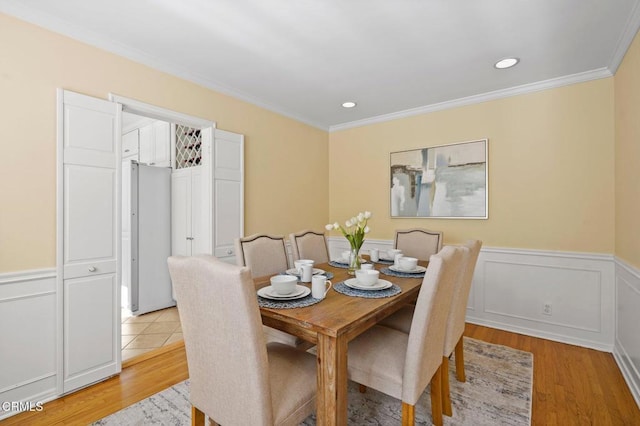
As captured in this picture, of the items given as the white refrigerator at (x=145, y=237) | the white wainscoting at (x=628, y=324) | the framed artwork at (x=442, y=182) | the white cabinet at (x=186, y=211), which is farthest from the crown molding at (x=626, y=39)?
the white refrigerator at (x=145, y=237)

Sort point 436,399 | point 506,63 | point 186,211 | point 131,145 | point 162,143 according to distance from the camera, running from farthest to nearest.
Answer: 1. point 131,145
2. point 162,143
3. point 186,211
4. point 506,63
5. point 436,399

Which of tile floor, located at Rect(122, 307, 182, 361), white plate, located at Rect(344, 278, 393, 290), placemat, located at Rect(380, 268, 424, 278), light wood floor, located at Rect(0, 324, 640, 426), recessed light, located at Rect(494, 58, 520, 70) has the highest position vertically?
recessed light, located at Rect(494, 58, 520, 70)

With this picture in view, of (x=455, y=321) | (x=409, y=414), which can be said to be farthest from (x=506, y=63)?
(x=409, y=414)

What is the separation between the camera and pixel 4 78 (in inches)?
68.7

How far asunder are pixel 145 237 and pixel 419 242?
10.2ft

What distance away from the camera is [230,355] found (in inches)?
42.2

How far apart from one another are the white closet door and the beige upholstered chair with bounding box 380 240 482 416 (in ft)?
6.49

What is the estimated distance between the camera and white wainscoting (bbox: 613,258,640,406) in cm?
193

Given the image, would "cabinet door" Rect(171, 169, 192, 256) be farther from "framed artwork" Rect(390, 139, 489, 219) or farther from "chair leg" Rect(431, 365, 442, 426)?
"chair leg" Rect(431, 365, 442, 426)

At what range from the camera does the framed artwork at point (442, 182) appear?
316 cm

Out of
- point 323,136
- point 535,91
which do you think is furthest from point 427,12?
point 323,136

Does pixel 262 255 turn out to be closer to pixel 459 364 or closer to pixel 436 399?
pixel 436 399

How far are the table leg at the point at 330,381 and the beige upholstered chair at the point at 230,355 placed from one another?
86 mm

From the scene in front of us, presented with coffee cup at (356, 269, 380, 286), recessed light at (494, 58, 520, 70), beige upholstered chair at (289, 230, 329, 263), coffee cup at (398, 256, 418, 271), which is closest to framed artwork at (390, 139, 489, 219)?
recessed light at (494, 58, 520, 70)
